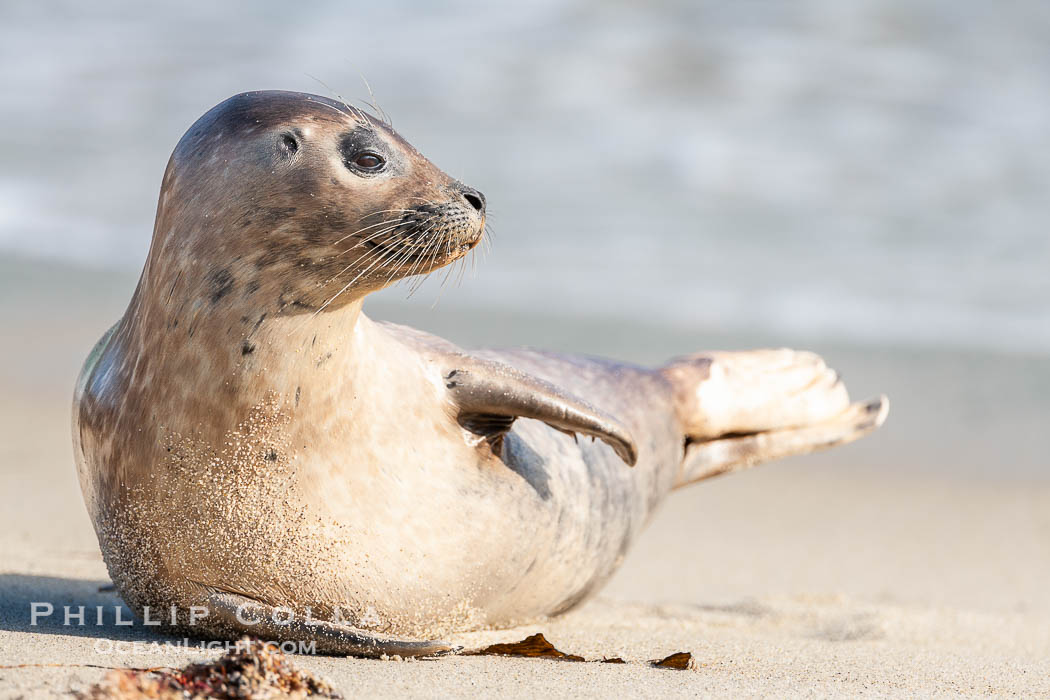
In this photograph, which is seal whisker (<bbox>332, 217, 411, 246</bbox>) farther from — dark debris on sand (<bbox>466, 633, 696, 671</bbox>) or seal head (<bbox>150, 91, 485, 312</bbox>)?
dark debris on sand (<bbox>466, 633, 696, 671</bbox>)

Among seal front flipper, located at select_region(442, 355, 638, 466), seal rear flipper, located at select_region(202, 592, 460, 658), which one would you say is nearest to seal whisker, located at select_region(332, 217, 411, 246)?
seal front flipper, located at select_region(442, 355, 638, 466)

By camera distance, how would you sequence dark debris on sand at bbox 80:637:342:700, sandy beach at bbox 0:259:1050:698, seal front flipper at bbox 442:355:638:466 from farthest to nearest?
1. seal front flipper at bbox 442:355:638:466
2. sandy beach at bbox 0:259:1050:698
3. dark debris on sand at bbox 80:637:342:700

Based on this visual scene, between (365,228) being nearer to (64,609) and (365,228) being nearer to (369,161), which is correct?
(369,161)

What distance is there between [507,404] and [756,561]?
2.52 m

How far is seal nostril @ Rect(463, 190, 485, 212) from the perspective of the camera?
301 centimetres

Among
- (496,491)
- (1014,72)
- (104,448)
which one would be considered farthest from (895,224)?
(104,448)

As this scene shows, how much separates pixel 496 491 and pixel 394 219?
880mm

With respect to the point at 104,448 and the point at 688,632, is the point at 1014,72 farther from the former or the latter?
the point at 104,448

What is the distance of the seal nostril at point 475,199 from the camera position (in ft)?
9.87

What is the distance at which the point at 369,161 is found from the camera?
2.95 m

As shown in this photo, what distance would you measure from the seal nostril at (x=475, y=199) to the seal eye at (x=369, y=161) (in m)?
0.21

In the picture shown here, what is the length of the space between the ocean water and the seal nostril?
641 centimetres

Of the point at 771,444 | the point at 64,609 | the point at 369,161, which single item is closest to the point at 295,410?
the point at 369,161

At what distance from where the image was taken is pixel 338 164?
114 inches
